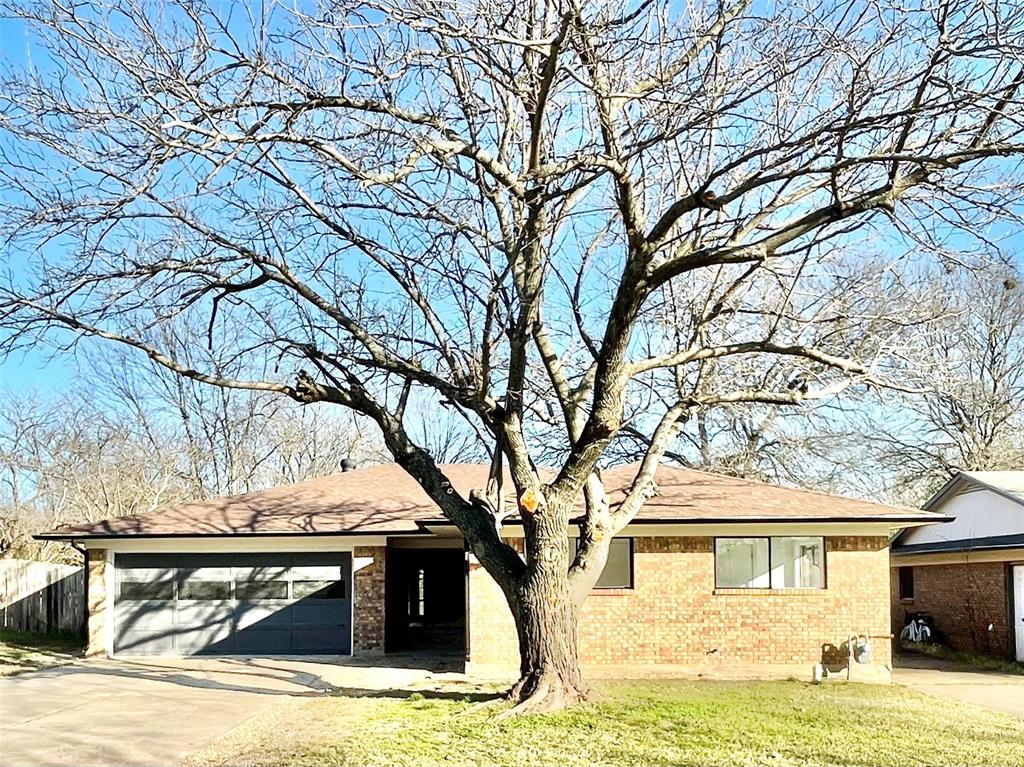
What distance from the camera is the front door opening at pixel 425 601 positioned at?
19.9 metres

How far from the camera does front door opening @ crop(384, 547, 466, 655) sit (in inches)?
783

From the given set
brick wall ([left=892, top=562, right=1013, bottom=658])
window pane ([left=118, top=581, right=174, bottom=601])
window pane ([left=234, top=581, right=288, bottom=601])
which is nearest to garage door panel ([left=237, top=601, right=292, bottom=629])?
window pane ([left=234, top=581, right=288, bottom=601])

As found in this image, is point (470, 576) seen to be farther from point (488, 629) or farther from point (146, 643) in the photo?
point (146, 643)

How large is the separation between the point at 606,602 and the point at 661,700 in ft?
12.4

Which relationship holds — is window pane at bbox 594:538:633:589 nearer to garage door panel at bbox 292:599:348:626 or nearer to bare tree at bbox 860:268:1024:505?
garage door panel at bbox 292:599:348:626

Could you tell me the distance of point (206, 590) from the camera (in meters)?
19.2

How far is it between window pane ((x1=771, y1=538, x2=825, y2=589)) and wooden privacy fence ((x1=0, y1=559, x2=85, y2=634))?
15.9 meters

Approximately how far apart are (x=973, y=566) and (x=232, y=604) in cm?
1473

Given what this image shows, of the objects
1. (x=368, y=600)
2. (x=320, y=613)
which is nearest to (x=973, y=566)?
(x=368, y=600)

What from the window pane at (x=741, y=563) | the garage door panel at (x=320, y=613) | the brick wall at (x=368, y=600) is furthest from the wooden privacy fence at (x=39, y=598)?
the window pane at (x=741, y=563)

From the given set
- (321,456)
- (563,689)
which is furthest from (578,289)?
(321,456)

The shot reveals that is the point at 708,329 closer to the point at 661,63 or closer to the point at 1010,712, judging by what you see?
the point at 661,63

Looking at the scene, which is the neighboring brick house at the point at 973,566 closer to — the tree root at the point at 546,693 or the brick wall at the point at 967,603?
the brick wall at the point at 967,603

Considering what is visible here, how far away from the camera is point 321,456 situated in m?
40.1
